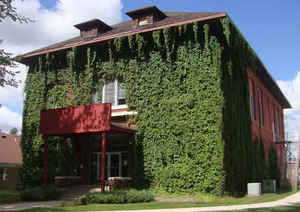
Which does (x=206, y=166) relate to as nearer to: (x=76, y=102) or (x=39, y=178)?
(x=76, y=102)

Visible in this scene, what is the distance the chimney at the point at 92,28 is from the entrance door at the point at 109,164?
7.72 metres

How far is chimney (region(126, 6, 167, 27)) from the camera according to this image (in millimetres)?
20797

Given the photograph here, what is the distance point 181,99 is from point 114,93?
4433 mm

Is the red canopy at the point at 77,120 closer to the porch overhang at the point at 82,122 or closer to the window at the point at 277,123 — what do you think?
the porch overhang at the point at 82,122

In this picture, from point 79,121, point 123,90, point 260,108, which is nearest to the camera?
point 79,121

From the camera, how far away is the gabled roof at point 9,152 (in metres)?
32.6

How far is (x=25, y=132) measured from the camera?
2250 cm

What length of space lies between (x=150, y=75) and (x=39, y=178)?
9.12 meters

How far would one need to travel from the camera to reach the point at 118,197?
49.2 feet

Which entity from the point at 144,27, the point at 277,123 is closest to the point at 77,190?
the point at 144,27

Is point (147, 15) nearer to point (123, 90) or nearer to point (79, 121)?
point (123, 90)

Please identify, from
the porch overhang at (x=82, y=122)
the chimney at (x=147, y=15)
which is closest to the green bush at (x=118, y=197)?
the porch overhang at (x=82, y=122)

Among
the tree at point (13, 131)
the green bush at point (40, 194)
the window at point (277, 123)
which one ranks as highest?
the tree at point (13, 131)

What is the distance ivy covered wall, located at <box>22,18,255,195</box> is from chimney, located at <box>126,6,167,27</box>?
190cm
